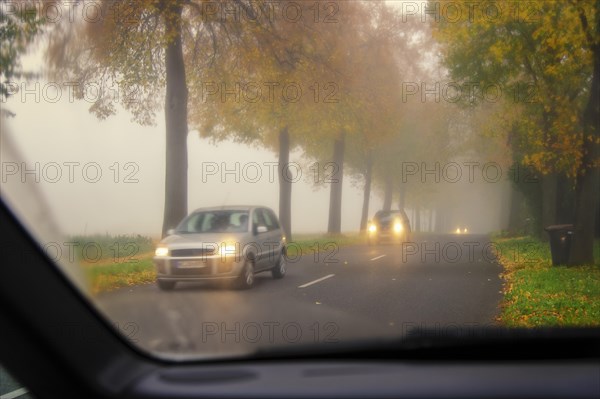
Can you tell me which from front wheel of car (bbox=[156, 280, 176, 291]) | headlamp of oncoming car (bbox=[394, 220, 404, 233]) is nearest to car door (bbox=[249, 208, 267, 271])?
front wheel of car (bbox=[156, 280, 176, 291])

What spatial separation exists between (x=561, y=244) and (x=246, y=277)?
15.0 ft

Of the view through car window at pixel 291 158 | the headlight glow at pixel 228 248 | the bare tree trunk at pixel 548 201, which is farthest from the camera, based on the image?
the bare tree trunk at pixel 548 201

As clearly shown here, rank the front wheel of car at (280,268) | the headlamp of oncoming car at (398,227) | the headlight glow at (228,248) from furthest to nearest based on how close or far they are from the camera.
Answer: the headlamp of oncoming car at (398,227) → the front wheel of car at (280,268) → the headlight glow at (228,248)

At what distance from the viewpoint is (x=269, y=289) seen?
8.72 m

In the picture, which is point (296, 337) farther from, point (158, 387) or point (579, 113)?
point (579, 113)

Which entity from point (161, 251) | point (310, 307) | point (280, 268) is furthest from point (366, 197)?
point (161, 251)

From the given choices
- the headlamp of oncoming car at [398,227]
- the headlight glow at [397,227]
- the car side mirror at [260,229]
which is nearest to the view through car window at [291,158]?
the car side mirror at [260,229]

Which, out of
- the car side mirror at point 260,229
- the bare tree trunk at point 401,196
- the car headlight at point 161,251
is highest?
the bare tree trunk at point 401,196

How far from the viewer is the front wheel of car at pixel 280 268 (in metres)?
9.05

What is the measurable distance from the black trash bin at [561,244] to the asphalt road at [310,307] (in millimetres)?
910

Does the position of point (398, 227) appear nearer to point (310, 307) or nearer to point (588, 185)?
point (588, 185)

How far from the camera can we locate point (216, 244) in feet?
19.1

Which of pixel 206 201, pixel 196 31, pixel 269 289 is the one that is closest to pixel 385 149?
pixel 269 289

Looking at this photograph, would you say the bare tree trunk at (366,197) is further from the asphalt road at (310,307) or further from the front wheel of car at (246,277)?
the front wheel of car at (246,277)
